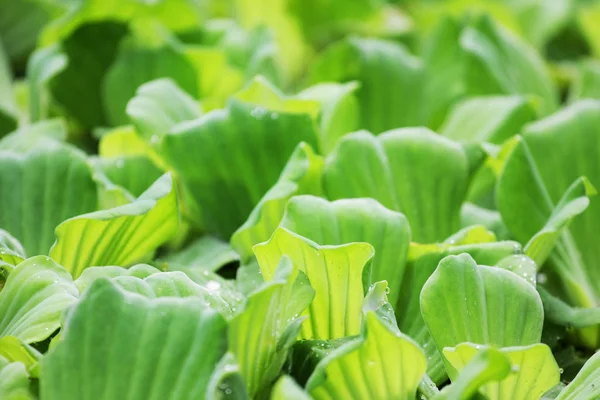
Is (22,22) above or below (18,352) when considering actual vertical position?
above

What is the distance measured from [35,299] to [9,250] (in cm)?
7

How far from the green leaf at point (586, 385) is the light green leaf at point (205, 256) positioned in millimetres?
334

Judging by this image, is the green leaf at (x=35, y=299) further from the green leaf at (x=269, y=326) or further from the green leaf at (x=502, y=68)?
the green leaf at (x=502, y=68)

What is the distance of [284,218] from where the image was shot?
2.28ft

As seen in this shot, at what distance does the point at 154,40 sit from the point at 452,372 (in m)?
0.72

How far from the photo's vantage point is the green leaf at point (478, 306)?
624 mm

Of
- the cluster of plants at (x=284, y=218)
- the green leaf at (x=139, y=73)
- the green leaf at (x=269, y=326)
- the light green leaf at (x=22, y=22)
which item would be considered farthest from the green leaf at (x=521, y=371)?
the light green leaf at (x=22, y=22)

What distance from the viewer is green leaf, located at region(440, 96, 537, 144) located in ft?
3.25

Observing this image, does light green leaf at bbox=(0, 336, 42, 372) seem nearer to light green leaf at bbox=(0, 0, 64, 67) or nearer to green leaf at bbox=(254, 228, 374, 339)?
green leaf at bbox=(254, 228, 374, 339)

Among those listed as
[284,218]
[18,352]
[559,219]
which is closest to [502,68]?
[559,219]

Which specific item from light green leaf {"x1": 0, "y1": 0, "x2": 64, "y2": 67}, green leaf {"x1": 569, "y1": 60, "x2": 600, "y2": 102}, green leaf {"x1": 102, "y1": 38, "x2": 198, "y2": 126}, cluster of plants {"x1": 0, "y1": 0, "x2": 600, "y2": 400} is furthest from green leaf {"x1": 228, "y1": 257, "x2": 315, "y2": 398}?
light green leaf {"x1": 0, "y1": 0, "x2": 64, "y2": 67}

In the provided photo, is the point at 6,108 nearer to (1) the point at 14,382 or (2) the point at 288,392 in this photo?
(1) the point at 14,382

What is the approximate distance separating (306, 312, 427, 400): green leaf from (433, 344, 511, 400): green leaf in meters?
0.04

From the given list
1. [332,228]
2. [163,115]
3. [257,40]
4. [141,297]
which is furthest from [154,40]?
[141,297]
